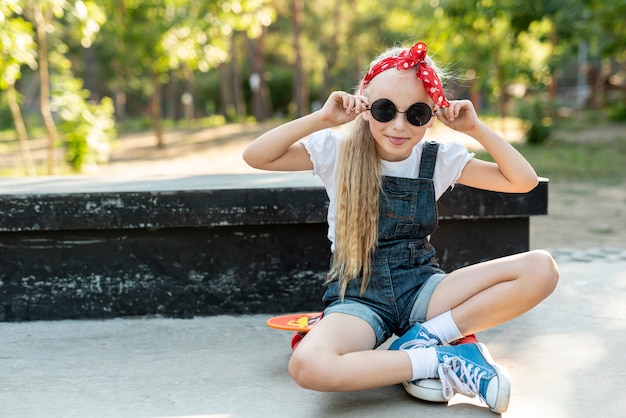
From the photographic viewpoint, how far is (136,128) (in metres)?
22.0

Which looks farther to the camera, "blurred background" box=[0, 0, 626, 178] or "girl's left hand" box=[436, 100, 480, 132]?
"blurred background" box=[0, 0, 626, 178]

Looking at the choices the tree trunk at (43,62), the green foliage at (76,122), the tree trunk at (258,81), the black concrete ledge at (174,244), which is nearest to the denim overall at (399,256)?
the black concrete ledge at (174,244)

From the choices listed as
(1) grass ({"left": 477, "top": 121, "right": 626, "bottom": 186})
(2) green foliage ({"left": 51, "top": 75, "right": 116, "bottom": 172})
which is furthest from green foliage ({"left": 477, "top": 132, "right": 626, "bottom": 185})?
(2) green foliage ({"left": 51, "top": 75, "right": 116, "bottom": 172})

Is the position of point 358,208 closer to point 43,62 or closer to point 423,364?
point 423,364

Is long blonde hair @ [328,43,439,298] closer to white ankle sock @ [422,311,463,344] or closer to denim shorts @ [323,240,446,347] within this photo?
denim shorts @ [323,240,446,347]

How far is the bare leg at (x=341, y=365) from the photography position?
216 centimetres

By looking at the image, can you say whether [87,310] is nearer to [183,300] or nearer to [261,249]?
[183,300]

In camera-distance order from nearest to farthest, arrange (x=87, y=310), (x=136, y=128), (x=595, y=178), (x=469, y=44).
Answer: (x=87, y=310)
(x=595, y=178)
(x=469, y=44)
(x=136, y=128)

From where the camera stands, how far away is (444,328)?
2445 millimetres

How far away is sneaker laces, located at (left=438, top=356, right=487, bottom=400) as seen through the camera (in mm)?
2189

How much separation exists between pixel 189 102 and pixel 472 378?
24602mm

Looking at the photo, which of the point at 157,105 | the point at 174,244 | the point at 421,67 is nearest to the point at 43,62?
the point at 174,244

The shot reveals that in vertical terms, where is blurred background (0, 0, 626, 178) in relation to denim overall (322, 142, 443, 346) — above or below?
above

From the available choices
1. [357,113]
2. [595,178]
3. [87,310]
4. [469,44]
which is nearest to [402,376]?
[357,113]
